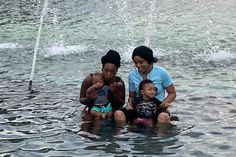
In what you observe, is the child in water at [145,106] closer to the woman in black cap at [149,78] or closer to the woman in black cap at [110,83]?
the woman in black cap at [149,78]

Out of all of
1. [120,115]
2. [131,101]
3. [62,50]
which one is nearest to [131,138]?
[120,115]

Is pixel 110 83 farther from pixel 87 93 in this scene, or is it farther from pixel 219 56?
pixel 219 56

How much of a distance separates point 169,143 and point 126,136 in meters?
0.70

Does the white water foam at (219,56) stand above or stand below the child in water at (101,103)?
above

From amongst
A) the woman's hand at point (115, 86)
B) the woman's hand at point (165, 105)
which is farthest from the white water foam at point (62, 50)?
the woman's hand at point (165, 105)

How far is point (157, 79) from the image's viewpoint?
8312mm

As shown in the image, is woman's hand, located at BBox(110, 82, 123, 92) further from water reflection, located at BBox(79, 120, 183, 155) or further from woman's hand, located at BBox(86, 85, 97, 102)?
water reflection, located at BBox(79, 120, 183, 155)

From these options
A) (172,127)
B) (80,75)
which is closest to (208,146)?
(172,127)

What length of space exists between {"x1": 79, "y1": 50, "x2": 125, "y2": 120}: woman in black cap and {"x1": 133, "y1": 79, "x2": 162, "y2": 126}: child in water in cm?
41

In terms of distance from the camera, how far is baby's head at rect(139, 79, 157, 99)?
8062mm

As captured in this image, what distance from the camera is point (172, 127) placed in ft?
27.0

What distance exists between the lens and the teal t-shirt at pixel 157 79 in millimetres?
8312

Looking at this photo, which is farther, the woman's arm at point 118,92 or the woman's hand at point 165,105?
the woman's arm at point 118,92

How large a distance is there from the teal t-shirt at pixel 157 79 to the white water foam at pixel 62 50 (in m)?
8.27
